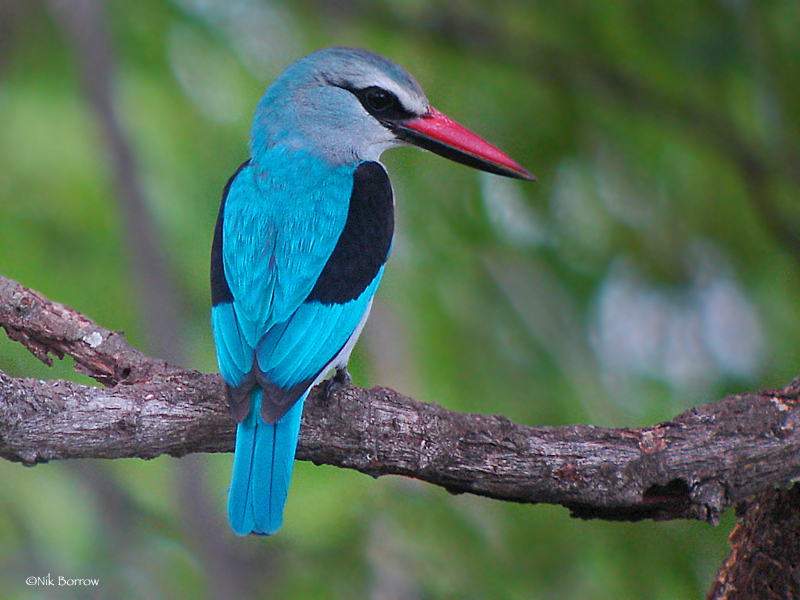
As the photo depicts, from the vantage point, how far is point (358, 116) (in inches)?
157

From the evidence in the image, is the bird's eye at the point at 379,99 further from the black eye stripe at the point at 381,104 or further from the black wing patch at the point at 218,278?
the black wing patch at the point at 218,278

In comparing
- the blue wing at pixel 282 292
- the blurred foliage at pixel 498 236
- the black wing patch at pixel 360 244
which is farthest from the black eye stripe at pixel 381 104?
the blurred foliage at pixel 498 236

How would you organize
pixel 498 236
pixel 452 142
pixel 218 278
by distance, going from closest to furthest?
pixel 218 278, pixel 452 142, pixel 498 236

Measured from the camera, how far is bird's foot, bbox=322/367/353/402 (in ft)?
10.2

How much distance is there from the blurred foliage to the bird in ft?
2.41

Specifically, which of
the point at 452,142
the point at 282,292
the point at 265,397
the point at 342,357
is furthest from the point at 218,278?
the point at 452,142

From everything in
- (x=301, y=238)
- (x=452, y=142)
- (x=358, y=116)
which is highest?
(x=358, y=116)

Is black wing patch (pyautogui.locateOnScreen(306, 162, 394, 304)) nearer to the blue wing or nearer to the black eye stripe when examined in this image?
the blue wing

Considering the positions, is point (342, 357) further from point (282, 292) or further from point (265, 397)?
point (265, 397)

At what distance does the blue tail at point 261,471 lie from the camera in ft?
9.55

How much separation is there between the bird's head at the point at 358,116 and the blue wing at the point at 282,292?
0.66 feet

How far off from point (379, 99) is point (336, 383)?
53.7 inches

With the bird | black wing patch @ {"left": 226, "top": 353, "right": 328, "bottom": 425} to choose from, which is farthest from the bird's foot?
black wing patch @ {"left": 226, "top": 353, "right": 328, "bottom": 425}

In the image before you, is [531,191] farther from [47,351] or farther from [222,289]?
[47,351]
